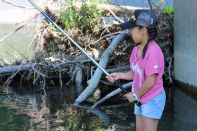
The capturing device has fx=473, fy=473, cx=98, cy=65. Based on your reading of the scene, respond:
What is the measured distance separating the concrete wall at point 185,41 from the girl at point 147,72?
409 centimetres

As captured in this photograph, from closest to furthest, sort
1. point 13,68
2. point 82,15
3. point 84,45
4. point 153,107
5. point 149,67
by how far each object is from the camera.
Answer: point 149,67 → point 153,107 → point 13,68 → point 84,45 → point 82,15

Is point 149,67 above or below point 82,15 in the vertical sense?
below

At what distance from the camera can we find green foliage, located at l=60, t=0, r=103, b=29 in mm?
10594

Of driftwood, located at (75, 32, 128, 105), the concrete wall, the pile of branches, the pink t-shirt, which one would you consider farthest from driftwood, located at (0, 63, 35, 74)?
the pink t-shirt

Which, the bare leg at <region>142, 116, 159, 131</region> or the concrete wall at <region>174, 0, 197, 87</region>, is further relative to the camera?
the concrete wall at <region>174, 0, 197, 87</region>

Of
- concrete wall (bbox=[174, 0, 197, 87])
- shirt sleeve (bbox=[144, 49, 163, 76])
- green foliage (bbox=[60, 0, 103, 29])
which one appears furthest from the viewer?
green foliage (bbox=[60, 0, 103, 29])

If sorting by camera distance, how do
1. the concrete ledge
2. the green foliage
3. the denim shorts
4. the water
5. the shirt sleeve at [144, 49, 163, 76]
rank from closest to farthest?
1. the shirt sleeve at [144, 49, 163, 76]
2. the denim shorts
3. the water
4. the concrete ledge
5. the green foliage

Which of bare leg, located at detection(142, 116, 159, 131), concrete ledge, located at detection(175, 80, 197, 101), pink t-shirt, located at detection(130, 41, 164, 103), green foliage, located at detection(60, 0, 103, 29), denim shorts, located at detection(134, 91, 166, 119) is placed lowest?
concrete ledge, located at detection(175, 80, 197, 101)

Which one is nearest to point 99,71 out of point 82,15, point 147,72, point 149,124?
point 82,15

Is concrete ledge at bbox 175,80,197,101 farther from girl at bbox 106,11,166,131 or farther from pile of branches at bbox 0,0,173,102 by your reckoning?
girl at bbox 106,11,166,131

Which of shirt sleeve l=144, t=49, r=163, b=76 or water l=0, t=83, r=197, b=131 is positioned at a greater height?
shirt sleeve l=144, t=49, r=163, b=76

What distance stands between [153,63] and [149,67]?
5 cm

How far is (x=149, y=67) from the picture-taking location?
4.08 m

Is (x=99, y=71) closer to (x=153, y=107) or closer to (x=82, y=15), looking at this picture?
(x=82, y=15)
